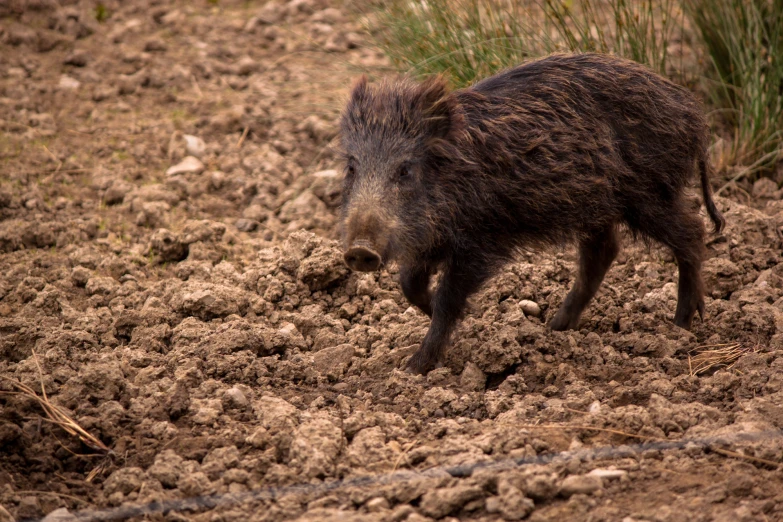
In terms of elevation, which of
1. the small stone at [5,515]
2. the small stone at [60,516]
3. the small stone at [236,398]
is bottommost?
the small stone at [236,398]

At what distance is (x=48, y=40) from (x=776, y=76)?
234 inches

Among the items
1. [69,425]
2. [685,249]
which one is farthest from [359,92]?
[69,425]

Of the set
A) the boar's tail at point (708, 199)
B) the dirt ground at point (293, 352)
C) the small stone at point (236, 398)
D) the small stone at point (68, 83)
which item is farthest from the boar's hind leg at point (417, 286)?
the small stone at point (68, 83)

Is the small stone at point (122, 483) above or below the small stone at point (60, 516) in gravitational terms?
below

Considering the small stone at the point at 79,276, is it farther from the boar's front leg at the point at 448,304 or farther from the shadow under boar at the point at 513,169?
the boar's front leg at the point at 448,304

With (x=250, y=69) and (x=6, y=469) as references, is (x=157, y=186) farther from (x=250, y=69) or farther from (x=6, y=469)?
(x=6, y=469)

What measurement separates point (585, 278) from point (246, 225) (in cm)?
225

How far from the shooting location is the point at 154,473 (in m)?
3.12

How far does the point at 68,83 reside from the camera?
743 centimetres

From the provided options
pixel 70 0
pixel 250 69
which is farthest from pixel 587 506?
pixel 70 0

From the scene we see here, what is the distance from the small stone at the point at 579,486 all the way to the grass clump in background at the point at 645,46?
315 cm

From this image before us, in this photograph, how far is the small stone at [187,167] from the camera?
6297mm

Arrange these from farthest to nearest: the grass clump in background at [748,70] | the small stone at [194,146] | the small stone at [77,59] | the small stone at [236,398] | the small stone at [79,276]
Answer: the small stone at [77,59], the small stone at [194,146], the grass clump in background at [748,70], the small stone at [79,276], the small stone at [236,398]

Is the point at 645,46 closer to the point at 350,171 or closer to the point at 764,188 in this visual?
the point at 764,188
